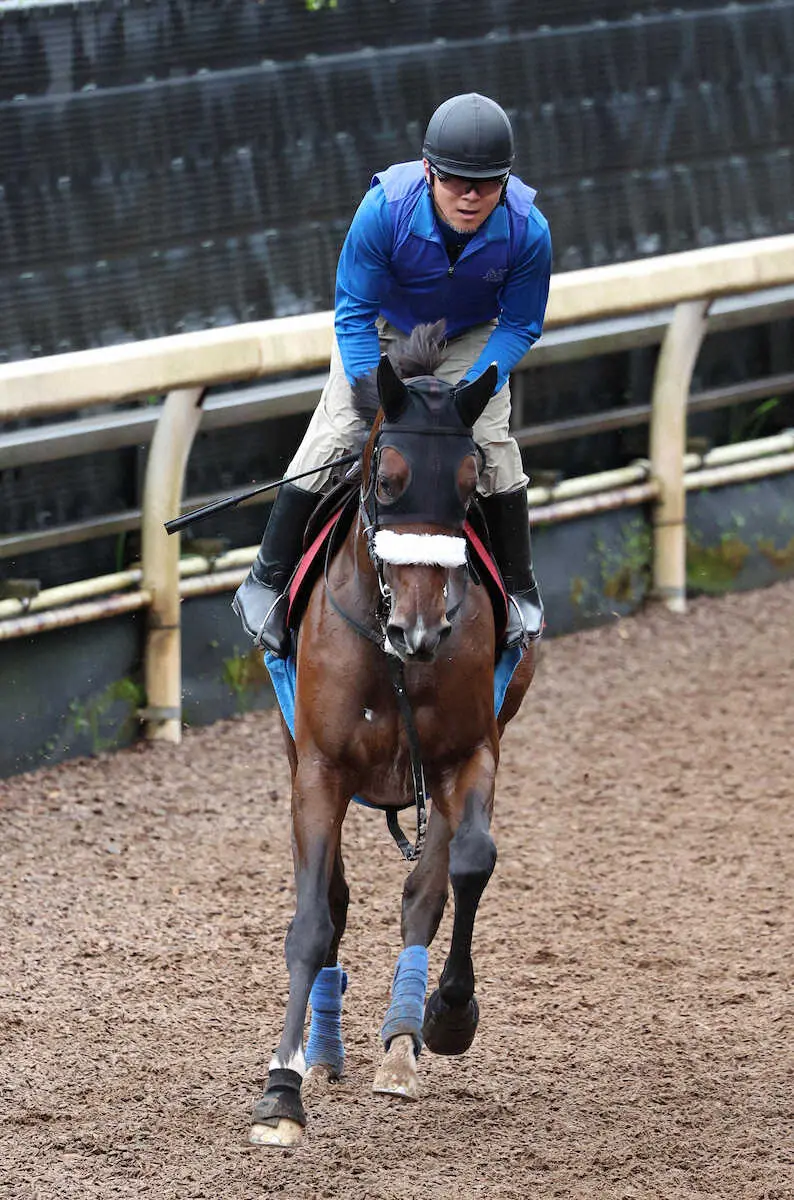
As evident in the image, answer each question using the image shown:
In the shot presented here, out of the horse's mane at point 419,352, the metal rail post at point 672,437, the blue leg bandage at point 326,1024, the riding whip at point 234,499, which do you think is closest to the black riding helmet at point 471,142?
the horse's mane at point 419,352

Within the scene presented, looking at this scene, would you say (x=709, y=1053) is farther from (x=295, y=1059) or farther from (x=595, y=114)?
(x=595, y=114)

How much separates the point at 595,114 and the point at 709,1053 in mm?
5580

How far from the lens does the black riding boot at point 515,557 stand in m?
5.51

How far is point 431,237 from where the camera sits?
5.07 metres

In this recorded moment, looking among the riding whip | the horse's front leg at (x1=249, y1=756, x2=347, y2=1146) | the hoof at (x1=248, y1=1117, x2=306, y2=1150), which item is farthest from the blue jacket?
the hoof at (x1=248, y1=1117, x2=306, y2=1150)

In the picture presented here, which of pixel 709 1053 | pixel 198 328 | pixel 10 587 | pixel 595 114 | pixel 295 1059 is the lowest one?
pixel 709 1053

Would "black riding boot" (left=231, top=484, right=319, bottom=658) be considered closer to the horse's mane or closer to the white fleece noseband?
the horse's mane

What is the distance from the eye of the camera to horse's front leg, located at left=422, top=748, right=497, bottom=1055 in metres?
4.92

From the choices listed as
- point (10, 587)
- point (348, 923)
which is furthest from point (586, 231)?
point (348, 923)

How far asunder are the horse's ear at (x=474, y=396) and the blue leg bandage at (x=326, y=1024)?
5.64ft

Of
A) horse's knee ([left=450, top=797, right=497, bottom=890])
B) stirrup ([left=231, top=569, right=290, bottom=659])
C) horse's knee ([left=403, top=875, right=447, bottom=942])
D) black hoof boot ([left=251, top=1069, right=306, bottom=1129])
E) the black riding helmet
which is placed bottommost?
black hoof boot ([left=251, top=1069, right=306, bottom=1129])

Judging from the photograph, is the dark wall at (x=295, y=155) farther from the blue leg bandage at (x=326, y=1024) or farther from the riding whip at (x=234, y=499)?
the blue leg bandage at (x=326, y=1024)

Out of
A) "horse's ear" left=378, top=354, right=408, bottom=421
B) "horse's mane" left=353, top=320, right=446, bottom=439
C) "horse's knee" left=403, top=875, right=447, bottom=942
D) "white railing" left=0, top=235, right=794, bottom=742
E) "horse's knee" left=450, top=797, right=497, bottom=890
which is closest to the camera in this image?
"horse's ear" left=378, top=354, right=408, bottom=421

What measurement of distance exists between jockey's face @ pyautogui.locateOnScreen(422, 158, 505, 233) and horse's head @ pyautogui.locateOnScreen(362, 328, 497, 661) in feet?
1.72
